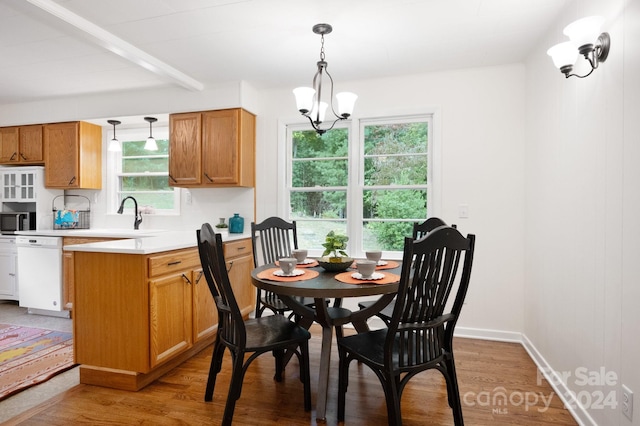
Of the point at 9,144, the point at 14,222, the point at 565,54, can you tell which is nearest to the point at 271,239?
the point at 565,54

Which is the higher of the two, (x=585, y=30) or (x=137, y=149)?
(x=585, y=30)

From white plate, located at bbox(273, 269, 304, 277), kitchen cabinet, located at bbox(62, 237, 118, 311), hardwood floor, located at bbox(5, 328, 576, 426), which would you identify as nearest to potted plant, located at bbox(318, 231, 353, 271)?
white plate, located at bbox(273, 269, 304, 277)

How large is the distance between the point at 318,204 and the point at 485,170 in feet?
5.40

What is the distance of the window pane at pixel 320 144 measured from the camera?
3.74 meters

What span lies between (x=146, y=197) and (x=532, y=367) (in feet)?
14.2

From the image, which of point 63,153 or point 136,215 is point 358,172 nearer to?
point 136,215

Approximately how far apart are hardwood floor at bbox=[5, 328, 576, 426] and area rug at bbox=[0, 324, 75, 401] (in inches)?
15.9

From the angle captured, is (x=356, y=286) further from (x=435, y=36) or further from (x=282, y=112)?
(x=282, y=112)

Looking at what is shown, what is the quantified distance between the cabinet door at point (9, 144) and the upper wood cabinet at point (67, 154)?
1.50 feet

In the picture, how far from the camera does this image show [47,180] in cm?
427

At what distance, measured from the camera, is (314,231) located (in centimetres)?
385

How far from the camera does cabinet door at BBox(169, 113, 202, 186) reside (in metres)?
3.74

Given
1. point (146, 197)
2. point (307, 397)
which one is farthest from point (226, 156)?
point (307, 397)

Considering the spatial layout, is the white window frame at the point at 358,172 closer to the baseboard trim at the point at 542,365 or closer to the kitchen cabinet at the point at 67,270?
the baseboard trim at the point at 542,365
